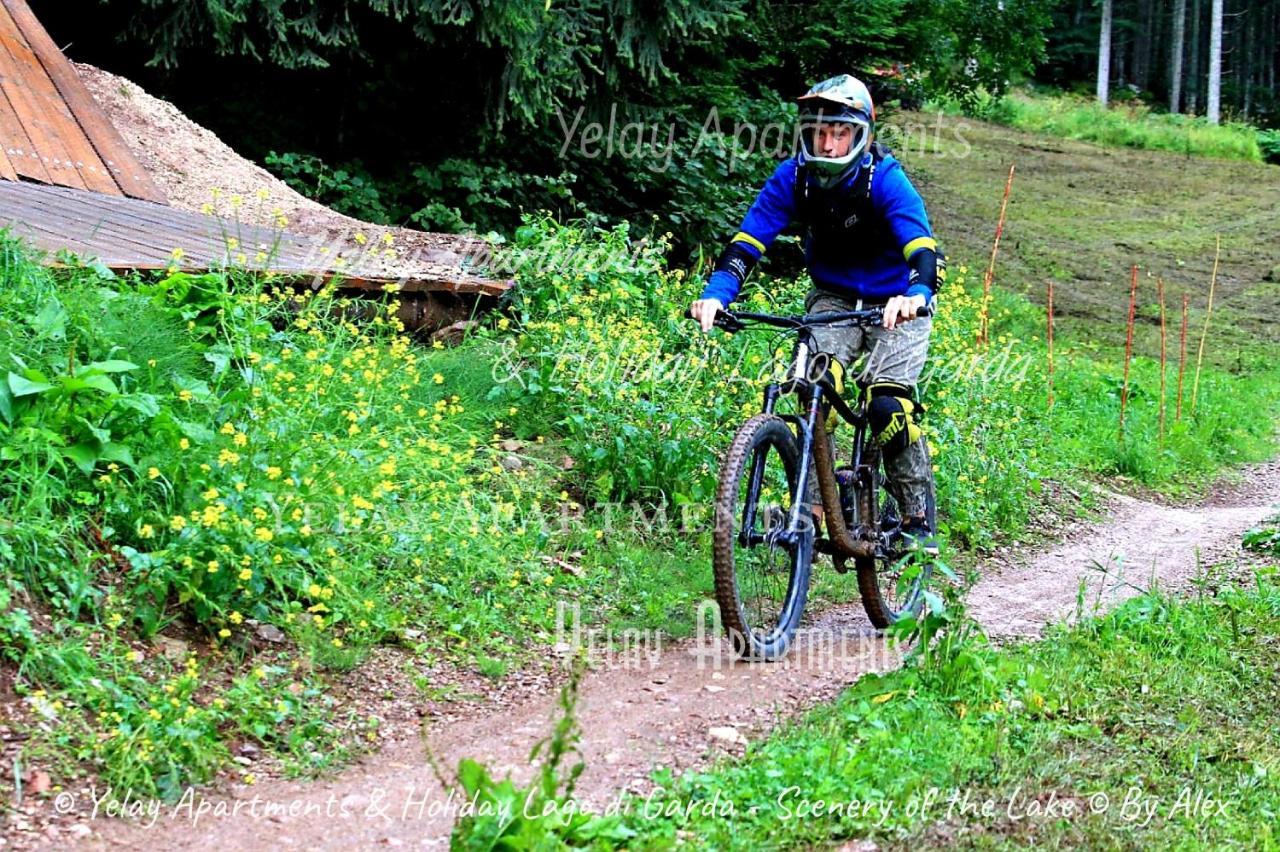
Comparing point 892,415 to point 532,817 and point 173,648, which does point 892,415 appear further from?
point 173,648

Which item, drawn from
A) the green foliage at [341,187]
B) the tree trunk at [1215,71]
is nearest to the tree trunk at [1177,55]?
the tree trunk at [1215,71]

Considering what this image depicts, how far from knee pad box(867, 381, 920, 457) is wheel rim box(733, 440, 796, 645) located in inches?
19.4

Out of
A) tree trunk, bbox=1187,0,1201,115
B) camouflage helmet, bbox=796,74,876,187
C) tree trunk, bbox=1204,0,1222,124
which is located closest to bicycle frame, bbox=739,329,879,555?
camouflage helmet, bbox=796,74,876,187

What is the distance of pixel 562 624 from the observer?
5531 mm

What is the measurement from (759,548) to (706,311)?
1.01 m

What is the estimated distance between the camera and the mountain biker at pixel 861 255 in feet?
17.0

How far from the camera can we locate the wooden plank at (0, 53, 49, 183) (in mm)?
8141

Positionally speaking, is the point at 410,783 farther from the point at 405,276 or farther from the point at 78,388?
the point at 405,276

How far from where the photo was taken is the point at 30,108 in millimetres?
8969

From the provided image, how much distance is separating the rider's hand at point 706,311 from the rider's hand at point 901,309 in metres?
0.69

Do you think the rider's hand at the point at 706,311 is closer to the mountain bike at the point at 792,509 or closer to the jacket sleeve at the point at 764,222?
the mountain bike at the point at 792,509

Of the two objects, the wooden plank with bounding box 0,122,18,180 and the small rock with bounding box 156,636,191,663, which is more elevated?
the wooden plank with bounding box 0,122,18,180

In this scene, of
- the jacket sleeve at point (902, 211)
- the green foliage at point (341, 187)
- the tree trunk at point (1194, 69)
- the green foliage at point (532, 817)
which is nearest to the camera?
the green foliage at point (532, 817)

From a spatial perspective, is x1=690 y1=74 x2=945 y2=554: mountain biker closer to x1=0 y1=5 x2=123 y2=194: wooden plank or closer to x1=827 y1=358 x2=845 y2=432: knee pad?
x1=827 y1=358 x2=845 y2=432: knee pad
